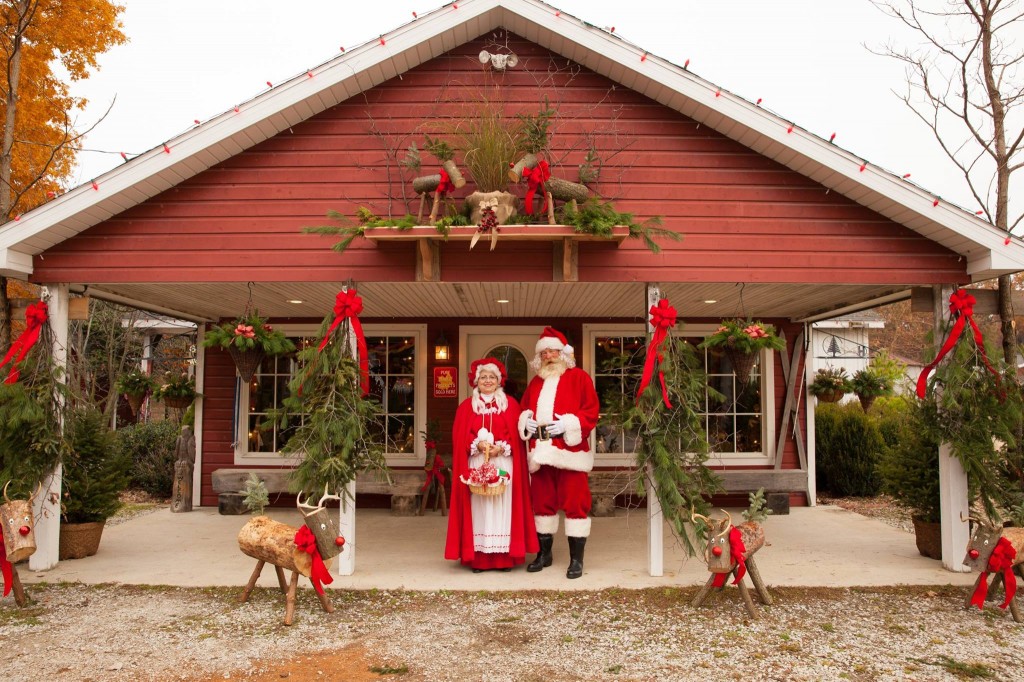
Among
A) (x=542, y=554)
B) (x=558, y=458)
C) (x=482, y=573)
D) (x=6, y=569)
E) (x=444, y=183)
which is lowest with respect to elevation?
(x=482, y=573)

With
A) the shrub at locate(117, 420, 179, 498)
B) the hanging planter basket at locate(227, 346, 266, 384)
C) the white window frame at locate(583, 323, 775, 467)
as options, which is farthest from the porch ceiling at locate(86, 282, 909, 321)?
the shrub at locate(117, 420, 179, 498)

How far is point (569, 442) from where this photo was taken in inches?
213

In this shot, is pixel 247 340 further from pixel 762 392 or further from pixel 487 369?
pixel 762 392

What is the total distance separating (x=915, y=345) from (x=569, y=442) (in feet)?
82.5

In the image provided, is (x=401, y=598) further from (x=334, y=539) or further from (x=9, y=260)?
(x=9, y=260)

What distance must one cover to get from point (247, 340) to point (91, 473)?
1.99 meters

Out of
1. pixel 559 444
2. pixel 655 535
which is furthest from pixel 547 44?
pixel 655 535

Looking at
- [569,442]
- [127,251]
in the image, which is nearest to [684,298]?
[569,442]

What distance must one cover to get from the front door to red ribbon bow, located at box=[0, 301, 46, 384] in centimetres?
428

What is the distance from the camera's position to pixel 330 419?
201 inches

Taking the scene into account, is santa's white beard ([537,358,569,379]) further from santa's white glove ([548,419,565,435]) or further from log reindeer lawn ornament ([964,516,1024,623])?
log reindeer lawn ornament ([964,516,1024,623])

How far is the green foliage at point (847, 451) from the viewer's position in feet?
32.1

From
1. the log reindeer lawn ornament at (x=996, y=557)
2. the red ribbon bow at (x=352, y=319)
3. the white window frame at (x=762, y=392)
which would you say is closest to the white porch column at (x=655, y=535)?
the log reindeer lawn ornament at (x=996, y=557)

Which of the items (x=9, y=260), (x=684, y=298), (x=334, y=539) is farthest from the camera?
(x=684, y=298)
